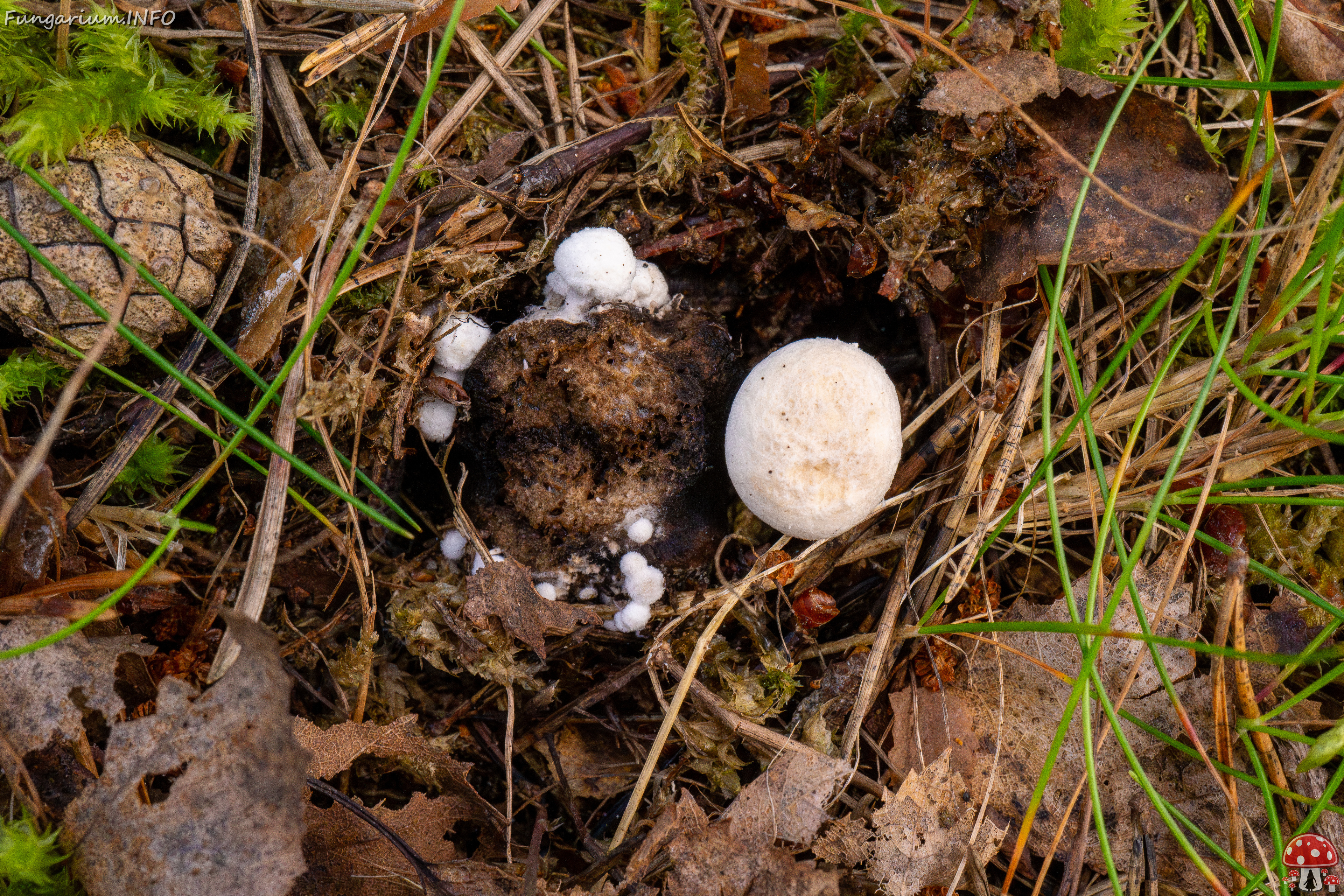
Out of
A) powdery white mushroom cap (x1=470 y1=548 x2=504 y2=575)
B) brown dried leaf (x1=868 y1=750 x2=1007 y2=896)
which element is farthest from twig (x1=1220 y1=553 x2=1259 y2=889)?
powdery white mushroom cap (x1=470 y1=548 x2=504 y2=575)

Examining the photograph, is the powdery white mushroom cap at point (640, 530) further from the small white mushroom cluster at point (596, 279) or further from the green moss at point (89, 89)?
the green moss at point (89, 89)

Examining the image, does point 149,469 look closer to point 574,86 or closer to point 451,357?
point 451,357

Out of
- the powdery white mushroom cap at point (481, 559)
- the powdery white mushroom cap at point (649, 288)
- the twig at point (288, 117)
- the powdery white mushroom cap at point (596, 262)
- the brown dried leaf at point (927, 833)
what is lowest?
the brown dried leaf at point (927, 833)

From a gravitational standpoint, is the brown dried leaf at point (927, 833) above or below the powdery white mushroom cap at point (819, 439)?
below

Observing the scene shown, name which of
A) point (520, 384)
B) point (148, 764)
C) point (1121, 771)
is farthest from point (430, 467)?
point (1121, 771)

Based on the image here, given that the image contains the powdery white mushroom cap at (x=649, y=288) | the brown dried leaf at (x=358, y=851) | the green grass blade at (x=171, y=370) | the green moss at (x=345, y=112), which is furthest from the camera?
the powdery white mushroom cap at (x=649, y=288)

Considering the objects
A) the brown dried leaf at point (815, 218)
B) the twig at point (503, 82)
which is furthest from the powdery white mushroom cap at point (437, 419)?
the brown dried leaf at point (815, 218)
